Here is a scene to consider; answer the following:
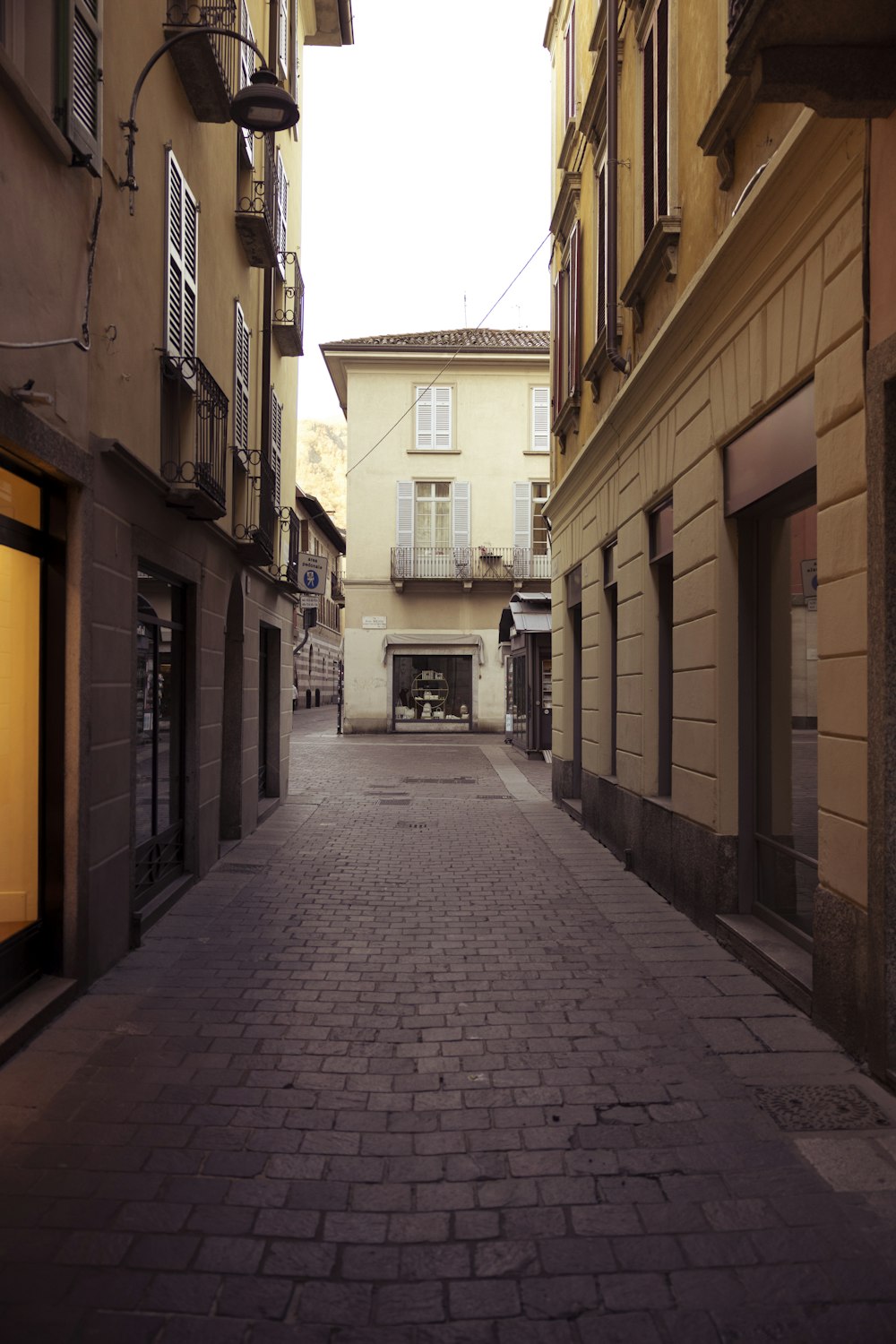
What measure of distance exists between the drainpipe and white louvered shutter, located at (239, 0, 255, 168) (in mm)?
3428

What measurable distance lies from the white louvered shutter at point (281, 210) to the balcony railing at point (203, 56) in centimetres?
381

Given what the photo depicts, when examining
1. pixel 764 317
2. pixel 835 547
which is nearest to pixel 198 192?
pixel 764 317

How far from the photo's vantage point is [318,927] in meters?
7.07

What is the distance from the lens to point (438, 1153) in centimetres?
365

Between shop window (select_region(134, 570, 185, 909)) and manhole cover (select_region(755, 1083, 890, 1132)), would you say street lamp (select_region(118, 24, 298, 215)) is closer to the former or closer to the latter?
shop window (select_region(134, 570, 185, 909))

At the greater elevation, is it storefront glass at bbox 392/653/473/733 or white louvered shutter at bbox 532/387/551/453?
white louvered shutter at bbox 532/387/551/453

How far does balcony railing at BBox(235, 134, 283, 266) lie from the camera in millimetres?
10492

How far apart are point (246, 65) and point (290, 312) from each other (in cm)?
406

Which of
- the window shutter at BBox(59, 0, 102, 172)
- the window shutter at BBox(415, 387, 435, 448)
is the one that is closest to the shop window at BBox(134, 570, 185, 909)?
the window shutter at BBox(59, 0, 102, 172)

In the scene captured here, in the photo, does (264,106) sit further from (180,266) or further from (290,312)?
(290,312)

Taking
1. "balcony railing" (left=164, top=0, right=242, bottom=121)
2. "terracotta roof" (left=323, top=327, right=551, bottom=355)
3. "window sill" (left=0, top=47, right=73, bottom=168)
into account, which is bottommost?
"window sill" (left=0, top=47, right=73, bottom=168)

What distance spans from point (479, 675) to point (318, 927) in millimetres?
26087

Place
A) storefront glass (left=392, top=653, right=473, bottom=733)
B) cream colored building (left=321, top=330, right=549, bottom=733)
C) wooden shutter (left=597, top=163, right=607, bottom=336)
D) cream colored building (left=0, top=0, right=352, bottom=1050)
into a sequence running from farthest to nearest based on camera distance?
storefront glass (left=392, top=653, right=473, bottom=733) < cream colored building (left=321, top=330, right=549, bottom=733) < wooden shutter (left=597, top=163, right=607, bottom=336) < cream colored building (left=0, top=0, right=352, bottom=1050)

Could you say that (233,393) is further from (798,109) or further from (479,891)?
(798,109)
